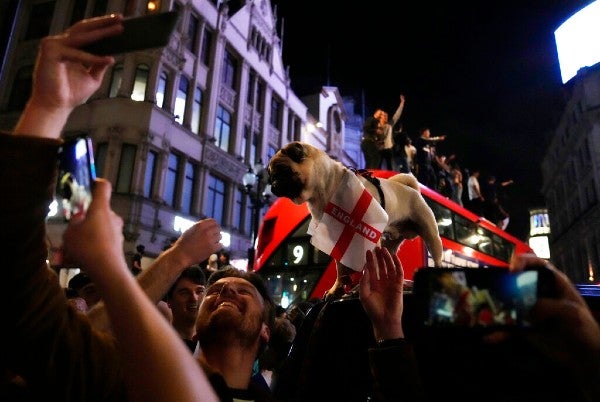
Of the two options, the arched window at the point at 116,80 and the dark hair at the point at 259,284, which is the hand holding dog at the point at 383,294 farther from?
the arched window at the point at 116,80

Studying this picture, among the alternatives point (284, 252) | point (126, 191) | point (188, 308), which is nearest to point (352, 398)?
point (188, 308)

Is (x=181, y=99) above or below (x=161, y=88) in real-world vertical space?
above

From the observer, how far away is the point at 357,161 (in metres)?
42.6

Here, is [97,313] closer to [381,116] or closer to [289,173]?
[289,173]

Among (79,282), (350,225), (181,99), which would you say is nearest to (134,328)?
(350,225)

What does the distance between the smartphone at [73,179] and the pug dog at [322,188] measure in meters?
2.45

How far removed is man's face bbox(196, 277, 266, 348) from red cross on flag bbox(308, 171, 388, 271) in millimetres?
925

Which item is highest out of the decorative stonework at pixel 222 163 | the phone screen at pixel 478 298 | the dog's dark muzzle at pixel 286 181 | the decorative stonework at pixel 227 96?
the decorative stonework at pixel 227 96

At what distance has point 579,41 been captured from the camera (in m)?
23.3

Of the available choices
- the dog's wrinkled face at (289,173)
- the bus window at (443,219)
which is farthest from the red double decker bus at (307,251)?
the dog's wrinkled face at (289,173)

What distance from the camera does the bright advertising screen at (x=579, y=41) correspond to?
889 inches

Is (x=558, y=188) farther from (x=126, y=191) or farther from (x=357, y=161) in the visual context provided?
(x=126, y=191)

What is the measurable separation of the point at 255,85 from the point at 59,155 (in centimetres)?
2915

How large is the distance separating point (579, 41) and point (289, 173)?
26.9 m
